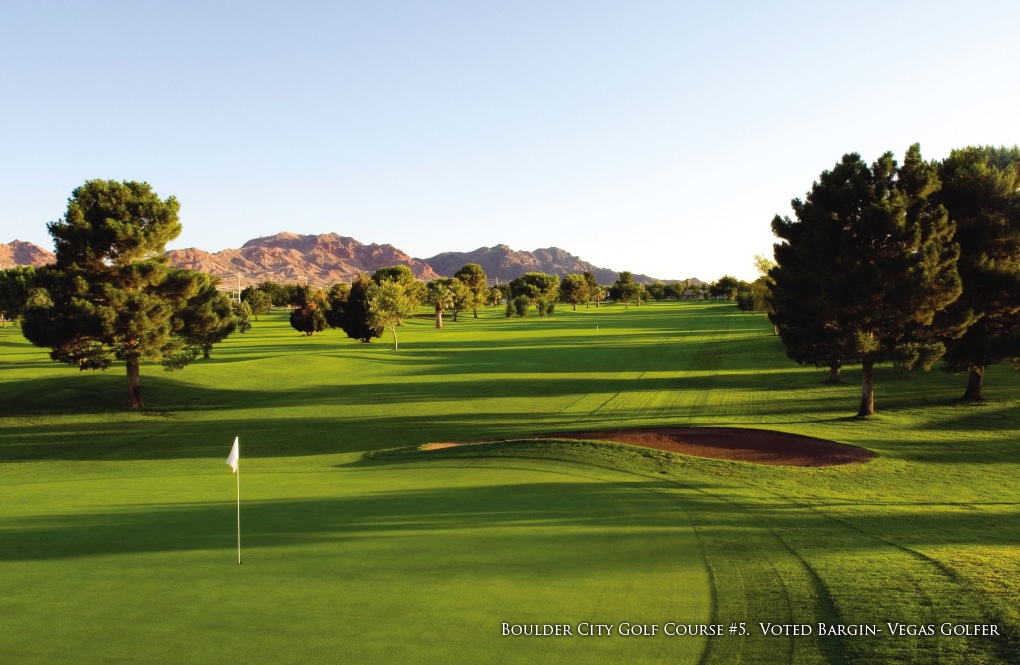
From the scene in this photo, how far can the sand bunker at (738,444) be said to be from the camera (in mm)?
24188

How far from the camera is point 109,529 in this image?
14133 millimetres

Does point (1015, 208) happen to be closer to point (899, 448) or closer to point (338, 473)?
point (899, 448)

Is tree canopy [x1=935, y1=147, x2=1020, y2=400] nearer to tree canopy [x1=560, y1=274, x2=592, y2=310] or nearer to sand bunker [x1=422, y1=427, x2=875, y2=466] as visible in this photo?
sand bunker [x1=422, y1=427, x2=875, y2=466]

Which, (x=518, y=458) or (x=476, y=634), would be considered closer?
(x=476, y=634)

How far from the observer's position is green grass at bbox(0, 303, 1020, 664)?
28.1ft

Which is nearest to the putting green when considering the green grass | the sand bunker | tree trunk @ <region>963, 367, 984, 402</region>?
the green grass

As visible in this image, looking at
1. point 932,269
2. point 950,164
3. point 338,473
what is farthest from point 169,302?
point 950,164

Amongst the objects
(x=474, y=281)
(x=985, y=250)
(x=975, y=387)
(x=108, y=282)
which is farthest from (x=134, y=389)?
(x=474, y=281)

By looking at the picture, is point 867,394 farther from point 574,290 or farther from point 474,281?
point 574,290

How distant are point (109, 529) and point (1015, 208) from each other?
38968 millimetres

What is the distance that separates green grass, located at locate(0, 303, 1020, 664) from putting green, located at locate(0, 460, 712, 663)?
5 cm

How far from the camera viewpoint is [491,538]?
42.9 feet

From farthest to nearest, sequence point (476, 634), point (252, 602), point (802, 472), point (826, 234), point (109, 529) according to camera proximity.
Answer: point (826, 234), point (802, 472), point (109, 529), point (252, 602), point (476, 634)

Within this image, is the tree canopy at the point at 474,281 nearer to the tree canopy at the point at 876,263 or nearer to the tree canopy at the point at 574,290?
the tree canopy at the point at 574,290
